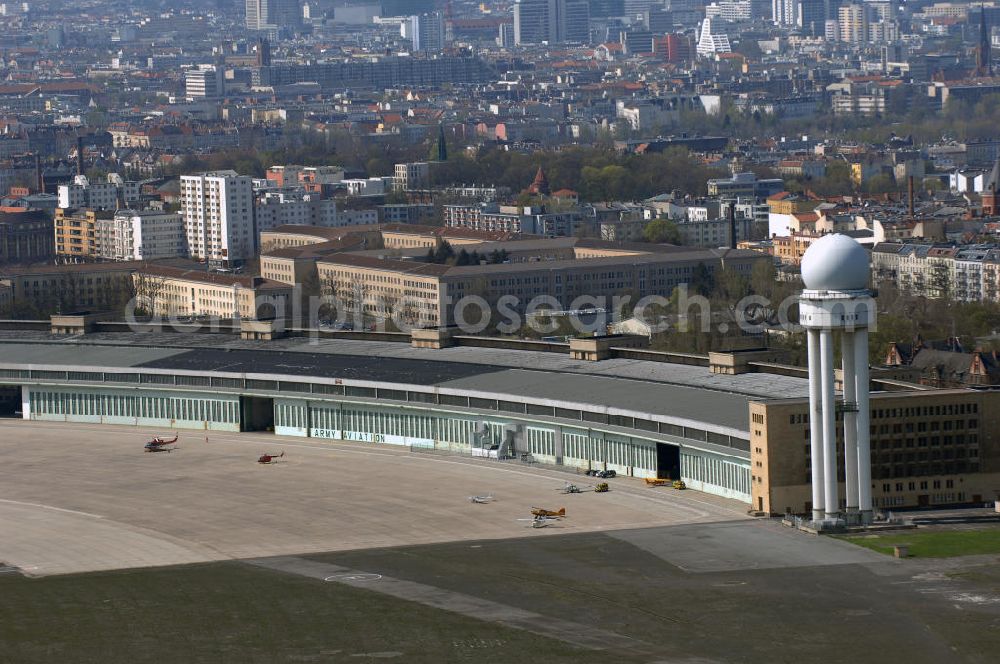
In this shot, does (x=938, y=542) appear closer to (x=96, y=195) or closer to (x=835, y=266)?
(x=835, y=266)

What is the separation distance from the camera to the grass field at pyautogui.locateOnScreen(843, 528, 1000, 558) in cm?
5178

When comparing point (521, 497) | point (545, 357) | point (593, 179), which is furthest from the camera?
point (593, 179)

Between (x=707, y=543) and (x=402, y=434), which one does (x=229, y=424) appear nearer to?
(x=402, y=434)

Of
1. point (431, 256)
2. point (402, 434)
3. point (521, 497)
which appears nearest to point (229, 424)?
point (402, 434)

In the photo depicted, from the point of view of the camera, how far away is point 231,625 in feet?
152

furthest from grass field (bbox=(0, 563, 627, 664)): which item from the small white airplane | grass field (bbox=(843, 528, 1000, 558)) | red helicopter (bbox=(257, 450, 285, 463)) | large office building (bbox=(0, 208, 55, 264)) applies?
large office building (bbox=(0, 208, 55, 264))

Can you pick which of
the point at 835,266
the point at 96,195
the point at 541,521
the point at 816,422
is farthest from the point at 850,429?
the point at 96,195

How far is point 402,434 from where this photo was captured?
66938 mm

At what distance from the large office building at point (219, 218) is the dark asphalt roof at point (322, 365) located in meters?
68.8

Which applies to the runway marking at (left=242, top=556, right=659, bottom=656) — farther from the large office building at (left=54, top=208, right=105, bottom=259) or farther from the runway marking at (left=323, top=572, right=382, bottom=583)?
the large office building at (left=54, top=208, right=105, bottom=259)

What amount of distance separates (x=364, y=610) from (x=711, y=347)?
41217 mm

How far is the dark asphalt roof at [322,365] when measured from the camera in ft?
222

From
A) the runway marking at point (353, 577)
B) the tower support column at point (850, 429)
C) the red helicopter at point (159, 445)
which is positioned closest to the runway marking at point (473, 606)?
the runway marking at point (353, 577)

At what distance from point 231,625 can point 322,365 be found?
78.3 feet
